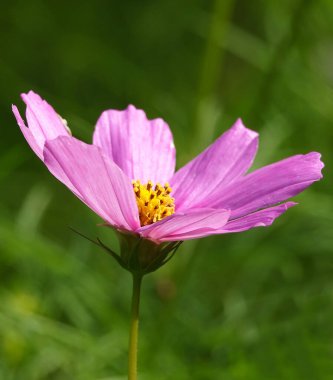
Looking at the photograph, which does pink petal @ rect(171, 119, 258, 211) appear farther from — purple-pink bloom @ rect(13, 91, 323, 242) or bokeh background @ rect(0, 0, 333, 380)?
bokeh background @ rect(0, 0, 333, 380)

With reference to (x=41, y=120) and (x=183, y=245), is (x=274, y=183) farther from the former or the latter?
(x=183, y=245)

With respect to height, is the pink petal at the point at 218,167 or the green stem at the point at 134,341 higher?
the pink petal at the point at 218,167

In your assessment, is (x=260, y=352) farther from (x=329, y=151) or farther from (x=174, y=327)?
(x=329, y=151)

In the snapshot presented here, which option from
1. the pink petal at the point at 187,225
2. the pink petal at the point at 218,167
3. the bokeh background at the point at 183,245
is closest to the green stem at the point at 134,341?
the pink petal at the point at 187,225

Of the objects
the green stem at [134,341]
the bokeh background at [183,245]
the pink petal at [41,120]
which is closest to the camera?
the green stem at [134,341]

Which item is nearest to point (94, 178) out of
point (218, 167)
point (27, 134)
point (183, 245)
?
point (27, 134)

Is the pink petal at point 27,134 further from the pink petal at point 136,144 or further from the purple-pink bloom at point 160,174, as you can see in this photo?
the pink petal at point 136,144

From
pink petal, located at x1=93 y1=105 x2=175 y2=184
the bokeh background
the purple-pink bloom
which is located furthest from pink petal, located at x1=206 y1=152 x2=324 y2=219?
the bokeh background
